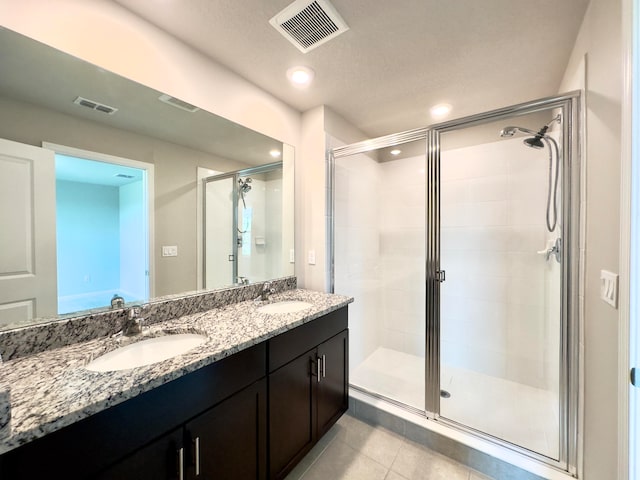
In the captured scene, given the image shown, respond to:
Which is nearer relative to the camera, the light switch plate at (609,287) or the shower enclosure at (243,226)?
the light switch plate at (609,287)

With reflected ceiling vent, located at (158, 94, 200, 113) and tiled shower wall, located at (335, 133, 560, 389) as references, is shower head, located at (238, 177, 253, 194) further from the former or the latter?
tiled shower wall, located at (335, 133, 560, 389)

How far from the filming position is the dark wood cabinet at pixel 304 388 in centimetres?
131

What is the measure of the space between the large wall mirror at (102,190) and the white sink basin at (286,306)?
322 millimetres

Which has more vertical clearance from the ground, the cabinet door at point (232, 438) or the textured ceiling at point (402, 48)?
the textured ceiling at point (402, 48)

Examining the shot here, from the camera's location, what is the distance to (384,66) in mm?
1704

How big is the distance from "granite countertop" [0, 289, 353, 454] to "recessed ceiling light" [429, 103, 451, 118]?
2.03 metres

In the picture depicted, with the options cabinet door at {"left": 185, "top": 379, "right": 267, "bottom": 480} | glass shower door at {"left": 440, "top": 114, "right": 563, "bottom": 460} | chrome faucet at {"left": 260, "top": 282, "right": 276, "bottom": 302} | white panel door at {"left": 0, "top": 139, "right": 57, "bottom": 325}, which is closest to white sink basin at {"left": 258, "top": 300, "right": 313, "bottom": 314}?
chrome faucet at {"left": 260, "top": 282, "right": 276, "bottom": 302}

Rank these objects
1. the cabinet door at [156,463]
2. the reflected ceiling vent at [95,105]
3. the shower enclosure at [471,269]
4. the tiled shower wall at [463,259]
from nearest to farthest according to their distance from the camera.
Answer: the cabinet door at [156,463] → the reflected ceiling vent at [95,105] → the shower enclosure at [471,269] → the tiled shower wall at [463,259]

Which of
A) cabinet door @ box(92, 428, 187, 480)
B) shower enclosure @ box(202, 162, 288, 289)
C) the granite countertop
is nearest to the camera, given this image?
the granite countertop

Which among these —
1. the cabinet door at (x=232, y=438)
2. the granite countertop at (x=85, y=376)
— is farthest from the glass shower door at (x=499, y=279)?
the granite countertop at (x=85, y=376)

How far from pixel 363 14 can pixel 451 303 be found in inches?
93.3

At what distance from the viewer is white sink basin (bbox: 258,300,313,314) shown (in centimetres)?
180

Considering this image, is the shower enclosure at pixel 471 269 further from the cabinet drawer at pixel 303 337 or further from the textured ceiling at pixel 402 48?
the cabinet drawer at pixel 303 337

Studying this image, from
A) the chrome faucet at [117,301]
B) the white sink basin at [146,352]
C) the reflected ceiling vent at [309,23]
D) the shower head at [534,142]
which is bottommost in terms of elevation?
the white sink basin at [146,352]
